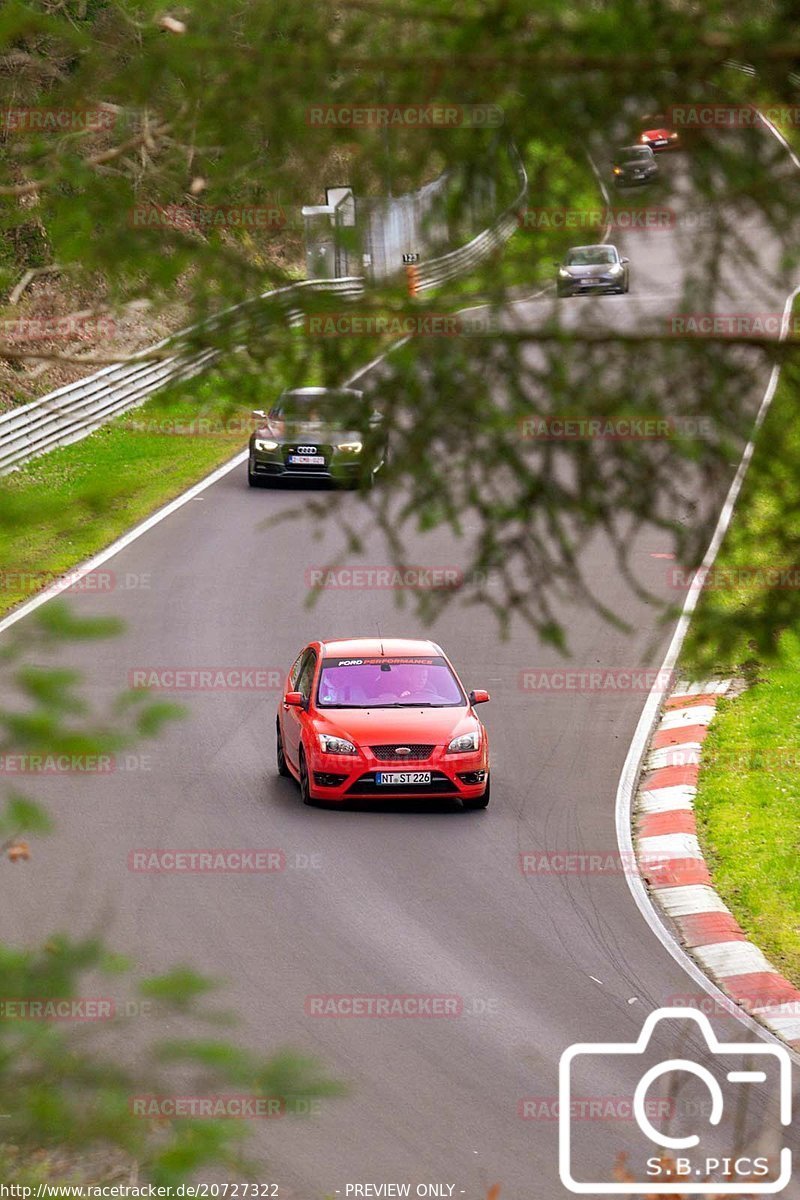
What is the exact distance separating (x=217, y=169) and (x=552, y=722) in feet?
44.6

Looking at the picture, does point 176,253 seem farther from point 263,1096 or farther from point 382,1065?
point 382,1065

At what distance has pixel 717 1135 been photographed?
9.38 meters

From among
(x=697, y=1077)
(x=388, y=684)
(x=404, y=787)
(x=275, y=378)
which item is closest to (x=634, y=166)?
(x=275, y=378)

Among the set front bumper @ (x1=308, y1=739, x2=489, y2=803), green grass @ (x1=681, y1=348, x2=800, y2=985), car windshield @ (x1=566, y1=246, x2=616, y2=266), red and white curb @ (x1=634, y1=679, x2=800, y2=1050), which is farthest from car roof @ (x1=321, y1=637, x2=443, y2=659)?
car windshield @ (x1=566, y1=246, x2=616, y2=266)

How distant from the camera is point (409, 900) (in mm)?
13422

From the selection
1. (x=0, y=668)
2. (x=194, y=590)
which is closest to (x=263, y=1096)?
(x=0, y=668)

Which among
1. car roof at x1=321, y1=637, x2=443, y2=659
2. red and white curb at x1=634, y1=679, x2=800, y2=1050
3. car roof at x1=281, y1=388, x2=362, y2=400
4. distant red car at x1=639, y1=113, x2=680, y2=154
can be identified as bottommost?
red and white curb at x1=634, y1=679, x2=800, y2=1050

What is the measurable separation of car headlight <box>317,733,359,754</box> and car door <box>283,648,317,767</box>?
45 centimetres

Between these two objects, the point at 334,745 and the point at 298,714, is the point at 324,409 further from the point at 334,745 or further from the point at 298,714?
the point at 298,714

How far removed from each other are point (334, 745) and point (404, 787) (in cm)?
83

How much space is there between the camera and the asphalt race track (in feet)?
29.6

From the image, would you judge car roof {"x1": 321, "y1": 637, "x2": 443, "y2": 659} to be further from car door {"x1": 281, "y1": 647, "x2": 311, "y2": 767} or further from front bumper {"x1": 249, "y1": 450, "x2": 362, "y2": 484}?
front bumper {"x1": 249, "y1": 450, "x2": 362, "y2": 484}

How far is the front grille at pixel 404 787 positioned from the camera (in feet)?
50.9

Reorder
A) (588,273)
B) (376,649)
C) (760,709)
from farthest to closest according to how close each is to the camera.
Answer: (760,709)
(376,649)
(588,273)
